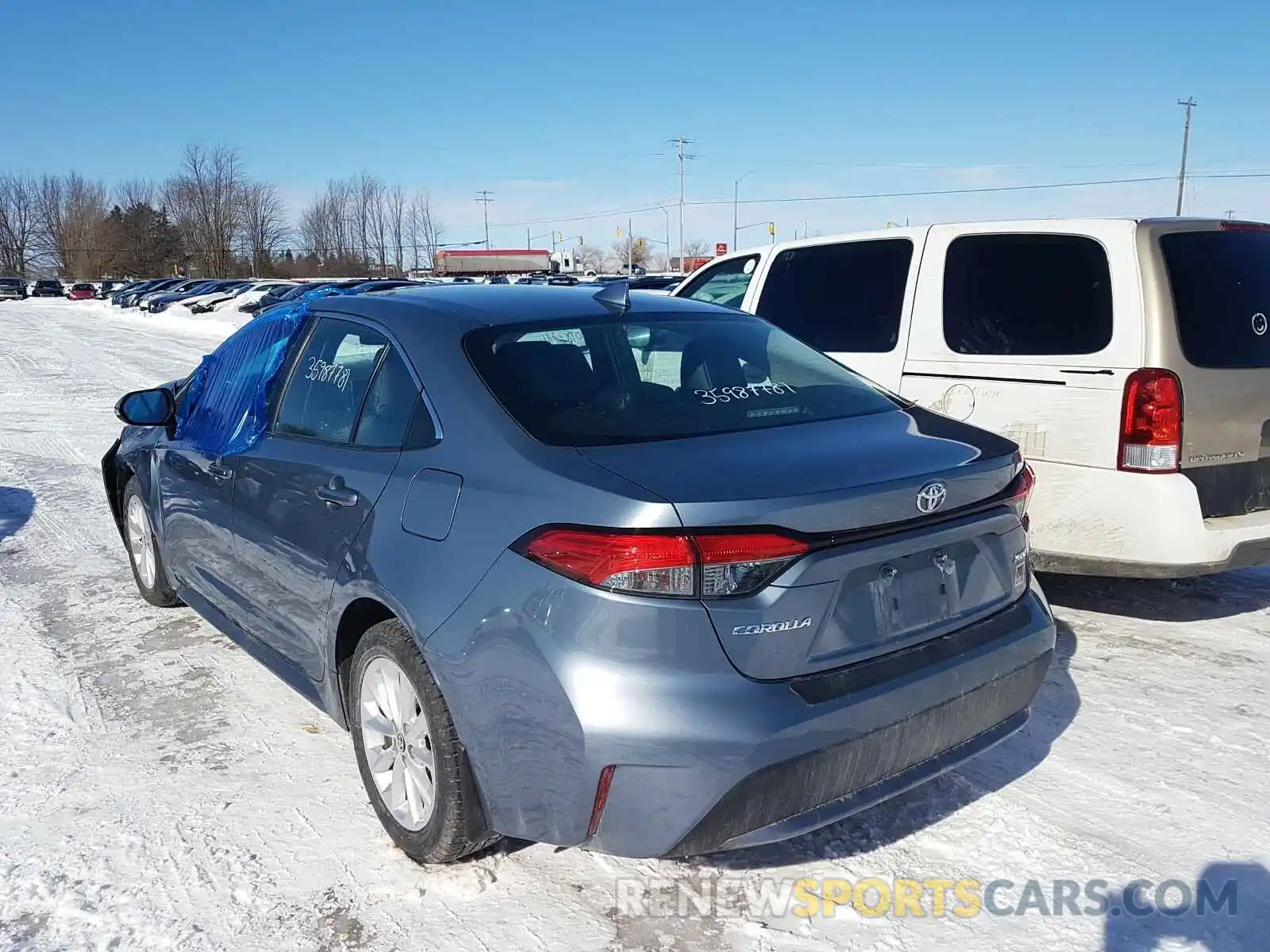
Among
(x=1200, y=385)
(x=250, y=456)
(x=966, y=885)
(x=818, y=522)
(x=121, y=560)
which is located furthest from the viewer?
(x=121, y=560)

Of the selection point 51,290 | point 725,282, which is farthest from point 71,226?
point 725,282

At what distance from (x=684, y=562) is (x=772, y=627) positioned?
10.0 inches

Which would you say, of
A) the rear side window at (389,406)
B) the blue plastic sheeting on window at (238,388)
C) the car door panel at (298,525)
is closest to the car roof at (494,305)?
the rear side window at (389,406)

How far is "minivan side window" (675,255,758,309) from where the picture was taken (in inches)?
265

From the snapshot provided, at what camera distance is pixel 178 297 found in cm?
4688

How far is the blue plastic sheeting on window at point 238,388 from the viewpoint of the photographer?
3836mm

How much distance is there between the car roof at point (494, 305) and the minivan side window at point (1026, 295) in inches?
66.0

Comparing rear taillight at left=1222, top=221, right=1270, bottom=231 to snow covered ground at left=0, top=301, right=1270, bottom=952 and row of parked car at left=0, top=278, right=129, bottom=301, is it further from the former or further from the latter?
row of parked car at left=0, top=278, right=129, bottom=301

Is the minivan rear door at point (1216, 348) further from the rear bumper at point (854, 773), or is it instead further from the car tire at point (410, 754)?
the car tire at point (410, 754)

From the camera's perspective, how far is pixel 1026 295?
4707 millimetres

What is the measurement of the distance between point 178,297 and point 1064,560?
49093 mm

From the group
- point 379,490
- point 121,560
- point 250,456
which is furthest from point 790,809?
point 121,560

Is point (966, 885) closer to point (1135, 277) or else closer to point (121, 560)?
point (1135, 277)

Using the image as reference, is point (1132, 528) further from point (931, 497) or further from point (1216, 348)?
point (931, 497)
